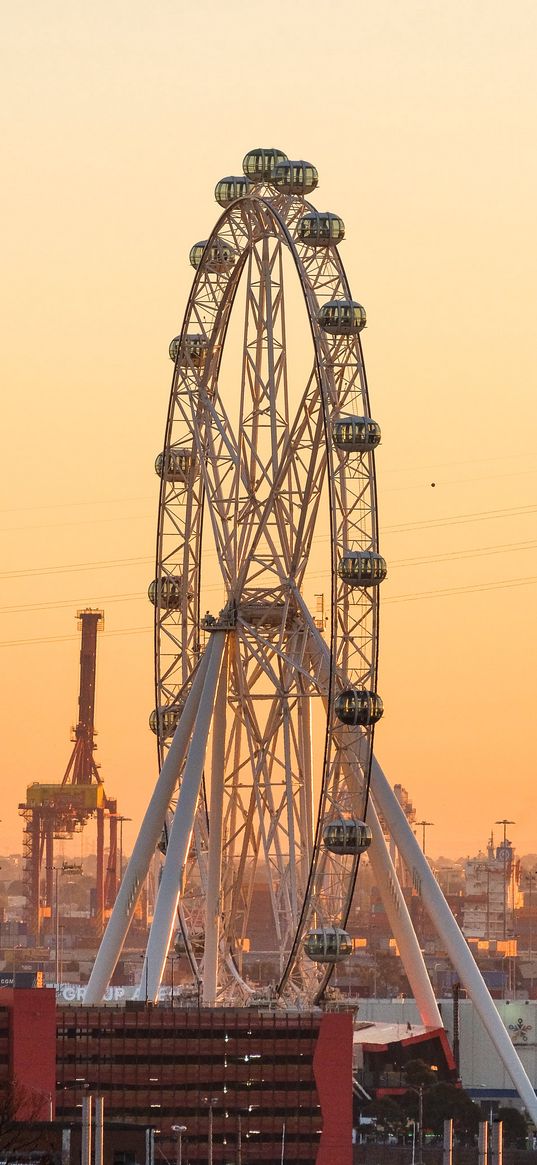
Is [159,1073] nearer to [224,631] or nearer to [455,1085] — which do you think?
[224,631]

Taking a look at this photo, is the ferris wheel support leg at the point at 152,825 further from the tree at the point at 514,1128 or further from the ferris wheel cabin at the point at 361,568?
the tree at the point at 514,1128

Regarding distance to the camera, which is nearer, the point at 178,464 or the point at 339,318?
the point at 339,318

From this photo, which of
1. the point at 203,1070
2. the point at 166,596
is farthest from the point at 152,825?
the point at 203,1070

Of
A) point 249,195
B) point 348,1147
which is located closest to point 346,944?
point 348,1147

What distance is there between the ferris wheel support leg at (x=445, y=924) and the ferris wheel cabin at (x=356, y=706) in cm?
886

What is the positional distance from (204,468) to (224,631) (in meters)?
6.36

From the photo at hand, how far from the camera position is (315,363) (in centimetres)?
12131

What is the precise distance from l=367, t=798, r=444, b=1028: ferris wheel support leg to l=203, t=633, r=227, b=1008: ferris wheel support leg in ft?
19.8

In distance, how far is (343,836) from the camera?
391 feet

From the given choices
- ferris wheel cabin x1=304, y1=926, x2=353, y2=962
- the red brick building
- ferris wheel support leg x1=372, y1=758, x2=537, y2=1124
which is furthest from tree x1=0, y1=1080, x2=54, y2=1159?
ferris wheel support leg x1=372, y1=758, x2=537, y2=1124

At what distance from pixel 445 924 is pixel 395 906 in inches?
83.9

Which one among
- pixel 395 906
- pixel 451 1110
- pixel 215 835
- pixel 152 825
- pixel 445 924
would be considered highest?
pixel 152 825

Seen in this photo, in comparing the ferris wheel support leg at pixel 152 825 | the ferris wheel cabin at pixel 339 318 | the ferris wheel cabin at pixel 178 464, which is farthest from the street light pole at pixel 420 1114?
the ferris wheel cabin at pixel 339 318

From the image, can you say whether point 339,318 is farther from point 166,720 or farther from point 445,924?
point 445,924
